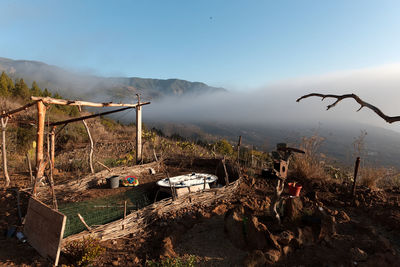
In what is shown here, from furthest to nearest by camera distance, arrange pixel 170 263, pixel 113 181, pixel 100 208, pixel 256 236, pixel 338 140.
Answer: pixel 338 140
pixel 113 181
pixel 100 208
pixel 256 236
pixel 170 263

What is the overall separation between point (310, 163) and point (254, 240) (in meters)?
5.08

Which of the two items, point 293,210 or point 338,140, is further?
point 338,140

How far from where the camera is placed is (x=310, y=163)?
7.80 meters

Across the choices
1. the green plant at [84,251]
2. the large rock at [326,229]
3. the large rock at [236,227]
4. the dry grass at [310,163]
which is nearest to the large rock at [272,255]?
the large rock at [236,227]

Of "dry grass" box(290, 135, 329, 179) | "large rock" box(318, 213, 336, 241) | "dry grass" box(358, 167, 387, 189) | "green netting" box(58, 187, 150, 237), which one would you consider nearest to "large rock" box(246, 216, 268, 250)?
"large rock" box(318, 213, 336, 241)

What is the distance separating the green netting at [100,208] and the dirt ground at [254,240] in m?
0.87

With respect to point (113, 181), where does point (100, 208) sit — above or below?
below

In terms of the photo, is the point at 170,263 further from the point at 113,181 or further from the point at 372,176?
the point at 372,176

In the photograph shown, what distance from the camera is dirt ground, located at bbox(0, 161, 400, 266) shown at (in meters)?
3.43

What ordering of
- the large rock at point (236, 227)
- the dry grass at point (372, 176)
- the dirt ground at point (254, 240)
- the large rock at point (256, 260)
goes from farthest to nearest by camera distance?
1. the dry grass at point (372, 176)
2. the large rock at point (236, 227)
3. the dirt ground at point (254, 240)
4. the large rock at point (256, 260)

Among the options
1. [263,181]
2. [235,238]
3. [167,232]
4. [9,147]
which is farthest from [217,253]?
[9,147]

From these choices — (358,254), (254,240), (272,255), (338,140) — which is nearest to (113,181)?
(254,240)

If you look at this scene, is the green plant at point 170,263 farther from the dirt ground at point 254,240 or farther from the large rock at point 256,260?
the large rock at point 256,260

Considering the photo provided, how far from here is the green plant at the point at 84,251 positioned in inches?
131
